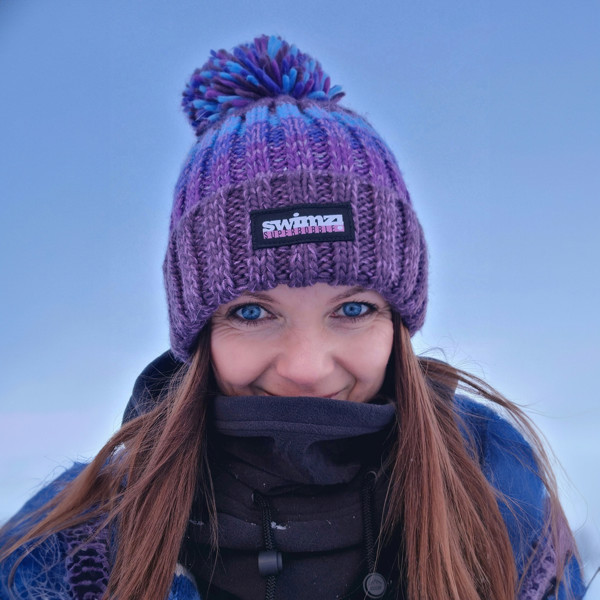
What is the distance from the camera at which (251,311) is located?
127 centimetres

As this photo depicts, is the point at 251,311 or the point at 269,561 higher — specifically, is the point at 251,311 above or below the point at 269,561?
above

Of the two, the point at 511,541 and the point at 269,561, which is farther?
the point at 511,541

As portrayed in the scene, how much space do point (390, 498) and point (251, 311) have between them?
540 mm

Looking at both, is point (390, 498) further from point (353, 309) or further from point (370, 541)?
point (353, 309)

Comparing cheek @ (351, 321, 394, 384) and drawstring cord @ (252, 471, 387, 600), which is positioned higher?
cheek @ (351, 321, 394, 384)

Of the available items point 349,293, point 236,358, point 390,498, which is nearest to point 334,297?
point 349,293

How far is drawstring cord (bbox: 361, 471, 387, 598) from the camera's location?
3.85 feet

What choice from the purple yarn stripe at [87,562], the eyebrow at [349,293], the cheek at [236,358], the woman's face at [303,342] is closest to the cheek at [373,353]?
the woman's face at [303,342]

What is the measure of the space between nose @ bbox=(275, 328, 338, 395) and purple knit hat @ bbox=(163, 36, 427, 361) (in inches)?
5.0

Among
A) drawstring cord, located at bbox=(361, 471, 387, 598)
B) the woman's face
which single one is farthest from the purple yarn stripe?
drawstring cord, located at bbox=(361, 471, 387, 598)

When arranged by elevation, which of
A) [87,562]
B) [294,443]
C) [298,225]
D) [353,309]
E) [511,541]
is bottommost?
[511,541]

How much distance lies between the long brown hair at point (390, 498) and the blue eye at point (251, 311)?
0.52 ft

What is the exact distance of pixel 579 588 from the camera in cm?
136

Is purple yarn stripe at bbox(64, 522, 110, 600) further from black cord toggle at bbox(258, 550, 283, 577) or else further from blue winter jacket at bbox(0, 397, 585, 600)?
black cord toggle at bbox(258, 550, 283, 577)
